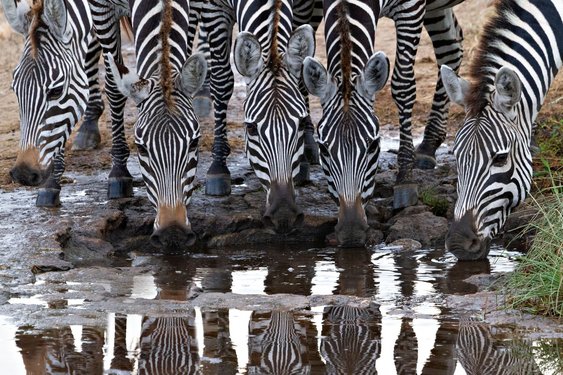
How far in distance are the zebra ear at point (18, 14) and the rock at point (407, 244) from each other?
365 centimetres

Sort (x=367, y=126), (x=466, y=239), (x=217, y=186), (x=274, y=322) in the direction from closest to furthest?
(x=274, y=322) < (x=466, y=239) < (x=367, y=126) < (x=217, y=186)

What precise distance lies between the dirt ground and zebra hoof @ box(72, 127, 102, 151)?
88mm

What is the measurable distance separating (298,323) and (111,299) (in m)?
1.36

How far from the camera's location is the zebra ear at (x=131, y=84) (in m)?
8.70

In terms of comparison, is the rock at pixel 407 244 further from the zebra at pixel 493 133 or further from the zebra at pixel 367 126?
the zebra at pixel 493 133

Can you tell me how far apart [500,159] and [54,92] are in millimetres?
3740

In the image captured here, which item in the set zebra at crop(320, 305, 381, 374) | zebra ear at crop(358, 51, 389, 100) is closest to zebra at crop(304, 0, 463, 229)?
zebra ear at crop(358, 51, 389, 100)

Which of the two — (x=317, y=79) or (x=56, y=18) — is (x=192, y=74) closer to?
(x=317, y=79)

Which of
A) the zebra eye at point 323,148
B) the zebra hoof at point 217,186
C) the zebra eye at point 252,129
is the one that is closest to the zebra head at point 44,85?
the zebra hoof at point 217,186

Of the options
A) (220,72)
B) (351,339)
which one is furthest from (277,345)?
(220,72)

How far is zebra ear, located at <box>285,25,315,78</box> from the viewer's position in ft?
29.9

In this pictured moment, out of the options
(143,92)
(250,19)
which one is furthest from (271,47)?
(143,92)

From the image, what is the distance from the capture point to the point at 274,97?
8945 mm

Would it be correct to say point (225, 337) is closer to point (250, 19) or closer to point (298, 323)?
point (298, 323)
